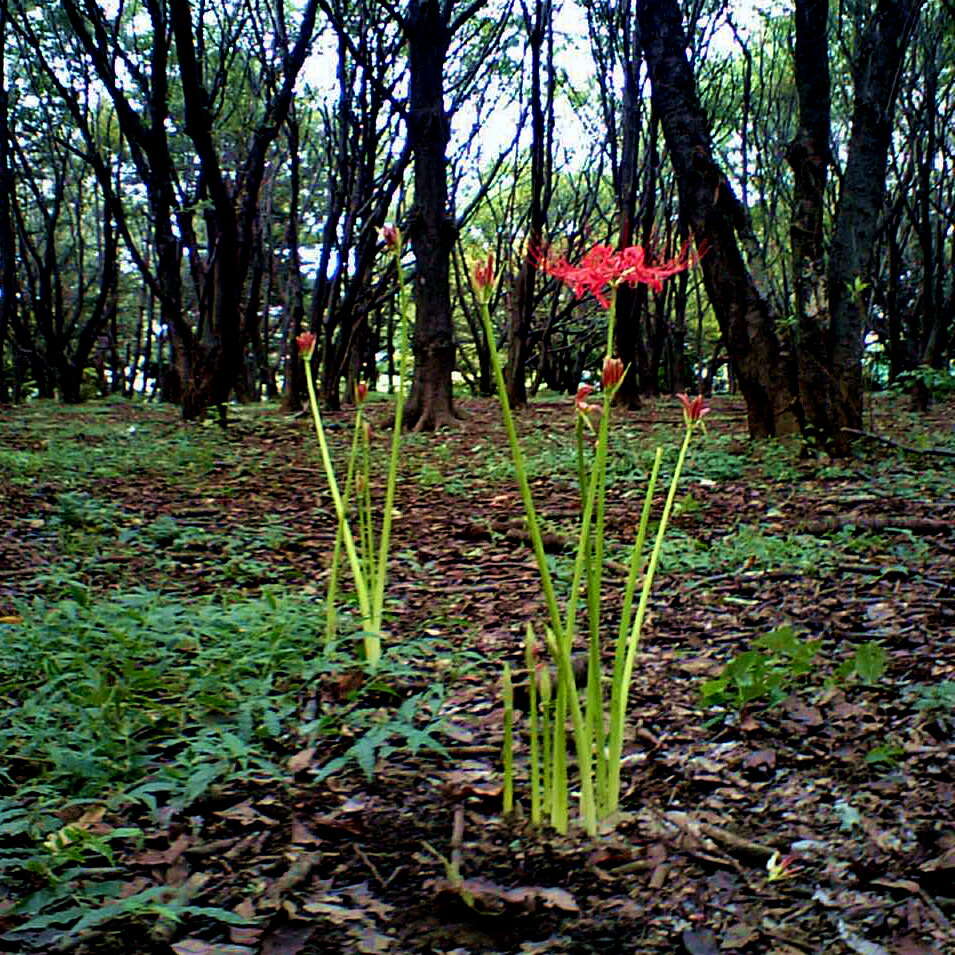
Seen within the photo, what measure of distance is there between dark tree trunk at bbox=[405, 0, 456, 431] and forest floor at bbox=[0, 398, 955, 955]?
17.9 feet

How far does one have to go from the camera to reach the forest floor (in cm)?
161

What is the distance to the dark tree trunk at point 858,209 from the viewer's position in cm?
592

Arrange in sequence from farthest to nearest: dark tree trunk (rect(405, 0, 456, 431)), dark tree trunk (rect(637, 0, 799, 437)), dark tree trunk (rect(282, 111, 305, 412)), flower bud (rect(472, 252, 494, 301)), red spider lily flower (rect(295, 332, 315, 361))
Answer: dark tree trunk (rect(282, 111, 305, 412)) < dark tree trunk (rect(405, 0, 456, 431)) < dark tree trunk (rect(637, 0, 799, 437)) < red spider lily flower (rect(295, 332, 315, 361)) < flower bud (rect(472, 252, 494, 301))

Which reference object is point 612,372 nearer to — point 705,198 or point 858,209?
point 858,209

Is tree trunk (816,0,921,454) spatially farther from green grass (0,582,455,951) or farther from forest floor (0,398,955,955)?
green grass (0,582,455,951)

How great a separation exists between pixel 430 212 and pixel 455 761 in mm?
8125

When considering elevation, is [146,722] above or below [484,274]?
below

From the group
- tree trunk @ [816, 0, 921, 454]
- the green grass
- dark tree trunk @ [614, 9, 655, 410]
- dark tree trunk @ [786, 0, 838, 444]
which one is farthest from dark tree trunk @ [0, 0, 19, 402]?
the green grass

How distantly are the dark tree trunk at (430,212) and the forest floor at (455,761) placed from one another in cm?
547

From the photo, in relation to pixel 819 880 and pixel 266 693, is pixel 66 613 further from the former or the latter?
pixel 819 880

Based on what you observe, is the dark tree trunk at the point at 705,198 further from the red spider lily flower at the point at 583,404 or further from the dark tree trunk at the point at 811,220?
the red spider lily flower at the point at 583,404

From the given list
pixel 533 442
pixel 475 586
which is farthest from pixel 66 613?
pixel 533 442

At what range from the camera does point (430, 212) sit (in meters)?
9.56

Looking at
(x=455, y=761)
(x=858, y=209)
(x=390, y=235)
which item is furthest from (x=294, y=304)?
(x=455, y=761)
